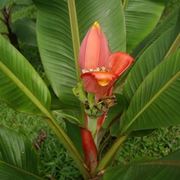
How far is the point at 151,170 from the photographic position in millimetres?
1390

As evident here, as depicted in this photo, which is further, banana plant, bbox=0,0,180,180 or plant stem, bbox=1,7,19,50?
plant stem, bbox=1,7,19,50

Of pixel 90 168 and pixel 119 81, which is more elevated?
pixel 119 81

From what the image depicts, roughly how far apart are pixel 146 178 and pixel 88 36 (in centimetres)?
46

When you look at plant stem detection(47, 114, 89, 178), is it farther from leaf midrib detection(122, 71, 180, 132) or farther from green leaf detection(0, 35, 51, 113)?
leaf midrib detection(122, 71, 180, 132)

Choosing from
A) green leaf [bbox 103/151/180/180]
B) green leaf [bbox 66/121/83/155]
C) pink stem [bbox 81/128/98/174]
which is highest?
green leaf [bbox 103/151/180/180]

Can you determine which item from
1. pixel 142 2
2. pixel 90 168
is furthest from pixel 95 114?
pixel 142 2

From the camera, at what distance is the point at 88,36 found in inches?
51.5

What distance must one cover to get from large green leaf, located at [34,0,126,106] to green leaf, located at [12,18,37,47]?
1213 mm

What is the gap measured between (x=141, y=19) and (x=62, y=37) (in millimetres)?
360

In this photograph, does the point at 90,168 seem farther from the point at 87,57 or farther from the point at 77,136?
the point at 87,57

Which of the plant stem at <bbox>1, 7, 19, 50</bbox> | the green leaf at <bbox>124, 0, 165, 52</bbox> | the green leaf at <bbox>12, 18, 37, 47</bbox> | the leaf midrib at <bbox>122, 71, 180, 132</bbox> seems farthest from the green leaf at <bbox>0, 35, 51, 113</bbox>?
the plant stem at <bbox>1, 7, 19, 50</bbox>

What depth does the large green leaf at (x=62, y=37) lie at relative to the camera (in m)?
1.69

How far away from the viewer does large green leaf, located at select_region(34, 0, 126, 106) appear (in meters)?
1.69

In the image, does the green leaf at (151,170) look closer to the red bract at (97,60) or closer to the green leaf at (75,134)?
the red bract at (97,60)
